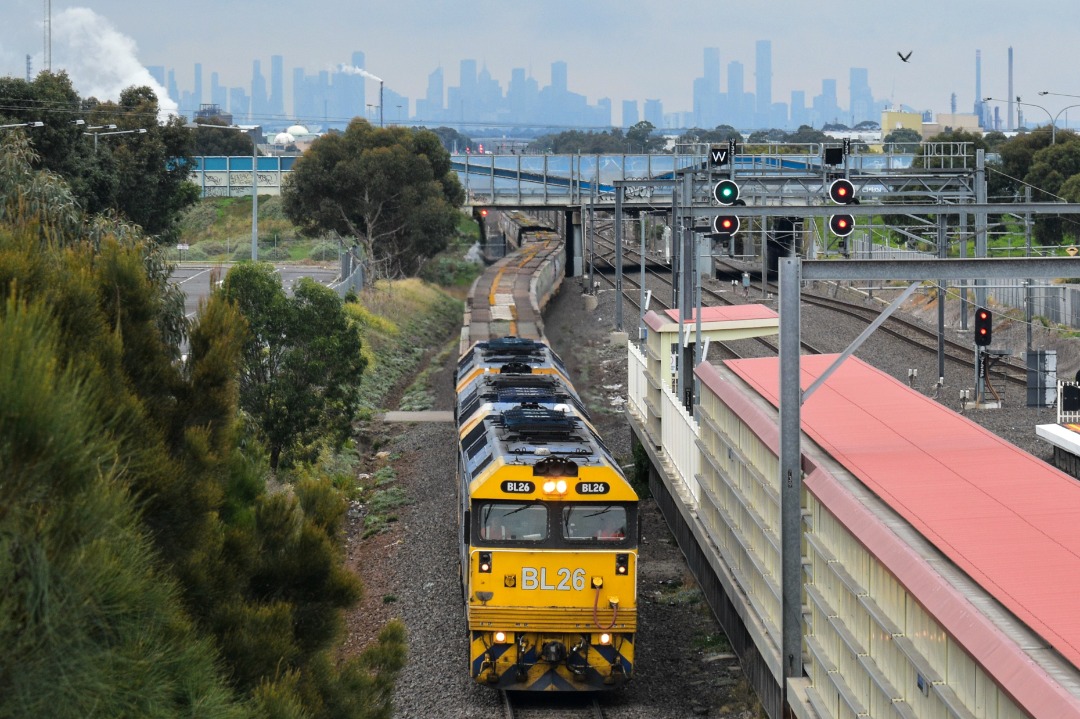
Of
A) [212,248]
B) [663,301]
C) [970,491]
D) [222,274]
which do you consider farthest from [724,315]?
[212,248]

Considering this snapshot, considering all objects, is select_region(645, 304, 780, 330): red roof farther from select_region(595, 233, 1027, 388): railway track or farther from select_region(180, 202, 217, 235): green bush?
select_region(180, 202, 217, 235): green bush

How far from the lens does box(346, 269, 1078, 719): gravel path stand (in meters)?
14.8

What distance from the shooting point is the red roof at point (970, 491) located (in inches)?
341

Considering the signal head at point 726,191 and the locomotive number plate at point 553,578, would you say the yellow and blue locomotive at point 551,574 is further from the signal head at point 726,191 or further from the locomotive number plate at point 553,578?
the signal head at point 726,191

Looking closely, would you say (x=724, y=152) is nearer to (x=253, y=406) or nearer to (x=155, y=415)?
(x=253, y=406)

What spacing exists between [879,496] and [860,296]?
41267 millimetres

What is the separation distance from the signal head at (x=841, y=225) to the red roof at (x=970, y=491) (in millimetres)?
4131

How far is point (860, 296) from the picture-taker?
5100 centimetres

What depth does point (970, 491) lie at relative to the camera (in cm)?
1105

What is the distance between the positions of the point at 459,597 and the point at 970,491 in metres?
8.90

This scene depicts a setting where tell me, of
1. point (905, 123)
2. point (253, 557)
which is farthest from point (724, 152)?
point (905, 123)

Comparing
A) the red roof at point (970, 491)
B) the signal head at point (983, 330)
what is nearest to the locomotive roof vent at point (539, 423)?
the red roof at point (970, 491)

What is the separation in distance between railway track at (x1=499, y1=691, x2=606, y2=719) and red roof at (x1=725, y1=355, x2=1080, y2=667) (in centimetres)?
394

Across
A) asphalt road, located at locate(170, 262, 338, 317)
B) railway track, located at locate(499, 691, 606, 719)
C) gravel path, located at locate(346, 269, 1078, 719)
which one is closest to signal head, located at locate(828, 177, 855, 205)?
gravel path, located at locate(346, 269, 1078, 719)
